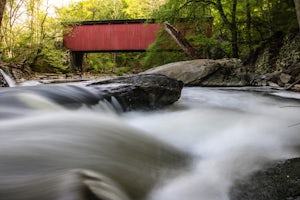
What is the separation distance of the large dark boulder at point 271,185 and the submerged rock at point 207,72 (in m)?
6.99

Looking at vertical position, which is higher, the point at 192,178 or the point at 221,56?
the point at 221,56

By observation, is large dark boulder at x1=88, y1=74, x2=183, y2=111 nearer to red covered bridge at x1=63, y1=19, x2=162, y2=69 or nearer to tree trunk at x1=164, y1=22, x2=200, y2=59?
tree trunk at x1=164, y1=22, x2=200, y2=59

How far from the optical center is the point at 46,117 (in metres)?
3.70

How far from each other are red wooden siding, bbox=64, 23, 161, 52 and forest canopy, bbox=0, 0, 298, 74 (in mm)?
1013

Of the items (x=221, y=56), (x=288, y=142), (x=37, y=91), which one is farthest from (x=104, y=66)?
(x=288, y=142)

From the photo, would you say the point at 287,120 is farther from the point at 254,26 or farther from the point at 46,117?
the point at 254,26

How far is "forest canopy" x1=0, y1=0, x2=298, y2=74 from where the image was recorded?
43.2 ft

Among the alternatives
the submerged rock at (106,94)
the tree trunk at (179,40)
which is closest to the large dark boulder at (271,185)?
the submerged rock at (106,94)

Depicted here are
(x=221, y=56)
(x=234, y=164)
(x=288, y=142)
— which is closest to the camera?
(x=234, y=164)

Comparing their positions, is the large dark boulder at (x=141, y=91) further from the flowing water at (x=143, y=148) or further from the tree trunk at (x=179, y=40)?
the tree trunk at (x=179, y=40)

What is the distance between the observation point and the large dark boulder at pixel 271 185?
6.77ft

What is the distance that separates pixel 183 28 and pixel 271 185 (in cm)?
1438

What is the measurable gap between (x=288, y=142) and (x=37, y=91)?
3824 millimetres

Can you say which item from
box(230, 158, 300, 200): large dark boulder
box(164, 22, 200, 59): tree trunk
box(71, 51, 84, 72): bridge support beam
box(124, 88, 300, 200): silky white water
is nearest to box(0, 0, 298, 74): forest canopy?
box(164, 22, 200, 59): tree trunk
